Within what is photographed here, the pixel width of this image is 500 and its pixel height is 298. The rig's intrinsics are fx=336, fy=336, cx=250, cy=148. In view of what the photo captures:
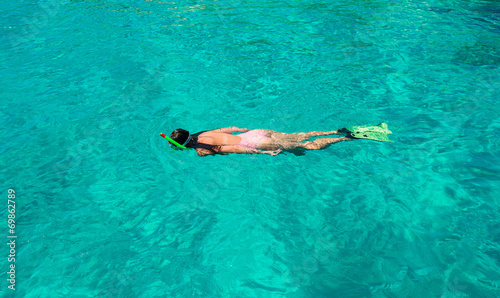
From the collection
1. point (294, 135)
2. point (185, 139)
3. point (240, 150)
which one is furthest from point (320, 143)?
point (185, 139)

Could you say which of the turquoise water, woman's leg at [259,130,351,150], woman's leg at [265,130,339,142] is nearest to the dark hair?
the turquoise water

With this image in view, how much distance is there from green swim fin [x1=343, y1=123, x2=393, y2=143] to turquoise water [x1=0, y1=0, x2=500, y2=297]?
177 mm

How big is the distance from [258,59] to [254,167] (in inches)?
168

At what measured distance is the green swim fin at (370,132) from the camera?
5754mm

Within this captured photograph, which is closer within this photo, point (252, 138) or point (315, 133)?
point (252, 138)

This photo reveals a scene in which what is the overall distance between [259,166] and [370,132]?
205 centimetres

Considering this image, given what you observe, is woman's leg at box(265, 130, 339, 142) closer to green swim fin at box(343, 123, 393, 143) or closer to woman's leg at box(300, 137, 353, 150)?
woman's leg at box(300, 137, 353, 150)

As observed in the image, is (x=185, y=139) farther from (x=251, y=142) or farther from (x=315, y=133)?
(x=315, y=133)

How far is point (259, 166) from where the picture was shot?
5.63 m

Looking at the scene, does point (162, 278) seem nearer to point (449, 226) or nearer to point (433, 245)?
point (433, 245)

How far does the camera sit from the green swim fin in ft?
18.9

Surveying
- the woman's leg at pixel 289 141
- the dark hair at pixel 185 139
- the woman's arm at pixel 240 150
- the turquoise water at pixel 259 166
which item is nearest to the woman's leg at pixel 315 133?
the woman's leg at pixel 289 141

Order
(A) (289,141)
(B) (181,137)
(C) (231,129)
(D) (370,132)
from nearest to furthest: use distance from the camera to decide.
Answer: (B) (181,137) → (A) (289,141) → (D) (370,132) → (C) (231,129)

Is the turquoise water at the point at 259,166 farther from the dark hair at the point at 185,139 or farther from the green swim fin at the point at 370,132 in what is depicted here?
the dark hair at the point at 185,139
